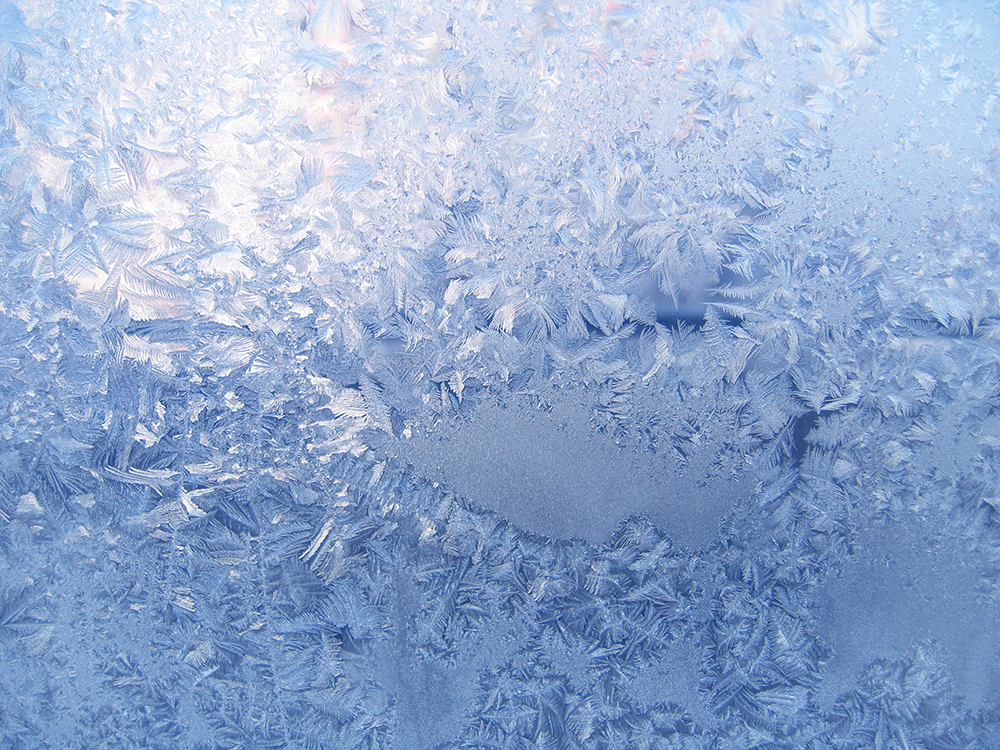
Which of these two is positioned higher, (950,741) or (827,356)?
(827,356)

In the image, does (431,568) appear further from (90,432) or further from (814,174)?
(814,174)

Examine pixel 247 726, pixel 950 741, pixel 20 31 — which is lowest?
pixel 247 726

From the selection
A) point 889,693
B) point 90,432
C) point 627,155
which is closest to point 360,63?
point 627,155

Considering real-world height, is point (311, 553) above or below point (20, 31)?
below

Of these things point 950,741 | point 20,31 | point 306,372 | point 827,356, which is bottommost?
point 950,741

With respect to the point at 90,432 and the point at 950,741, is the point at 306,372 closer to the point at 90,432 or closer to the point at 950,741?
the point at 90,432

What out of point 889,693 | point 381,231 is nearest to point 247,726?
point 381,231
